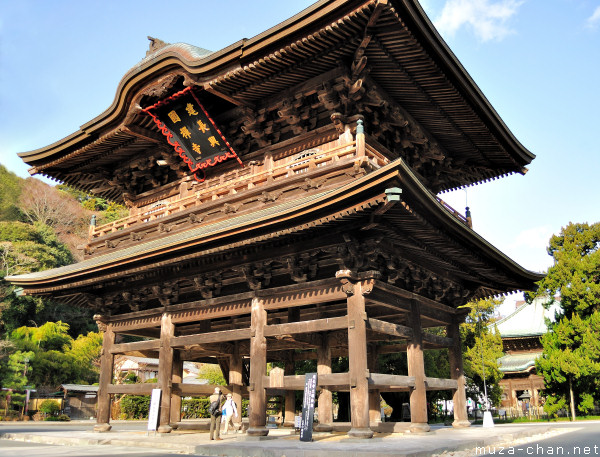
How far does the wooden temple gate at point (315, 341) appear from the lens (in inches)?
437

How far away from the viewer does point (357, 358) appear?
35.1 ft

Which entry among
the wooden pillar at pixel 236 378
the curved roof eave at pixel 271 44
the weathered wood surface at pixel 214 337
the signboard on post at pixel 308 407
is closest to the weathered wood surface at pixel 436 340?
the signboard on post at pixel 308 407

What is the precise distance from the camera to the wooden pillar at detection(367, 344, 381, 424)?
1536cm

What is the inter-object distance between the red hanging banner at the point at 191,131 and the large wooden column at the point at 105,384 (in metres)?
6.43

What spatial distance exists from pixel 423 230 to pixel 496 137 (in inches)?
255

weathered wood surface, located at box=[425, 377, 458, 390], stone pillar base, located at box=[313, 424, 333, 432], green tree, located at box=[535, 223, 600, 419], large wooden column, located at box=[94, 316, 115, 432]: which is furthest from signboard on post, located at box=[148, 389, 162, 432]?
green tree, located at box=[535, 223, 600, 419]

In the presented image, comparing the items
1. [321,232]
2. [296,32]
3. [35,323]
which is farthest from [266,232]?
[35,323]

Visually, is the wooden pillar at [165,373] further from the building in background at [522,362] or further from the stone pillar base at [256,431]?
the building in background at [522,362]

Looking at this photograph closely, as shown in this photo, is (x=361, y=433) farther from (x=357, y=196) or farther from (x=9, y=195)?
(x=9, y=195)

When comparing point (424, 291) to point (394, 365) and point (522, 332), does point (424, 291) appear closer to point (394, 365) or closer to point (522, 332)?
point (394, 365)

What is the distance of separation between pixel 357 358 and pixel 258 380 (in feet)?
9.52

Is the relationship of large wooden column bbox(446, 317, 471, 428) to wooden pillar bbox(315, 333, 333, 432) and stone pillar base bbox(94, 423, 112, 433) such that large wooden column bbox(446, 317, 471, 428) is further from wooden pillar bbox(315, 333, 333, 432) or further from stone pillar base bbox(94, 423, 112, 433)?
stone pillar base bbox(94, 423, 112, 433)

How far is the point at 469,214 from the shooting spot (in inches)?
649

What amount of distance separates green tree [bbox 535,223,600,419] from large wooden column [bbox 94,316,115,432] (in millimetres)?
21941
